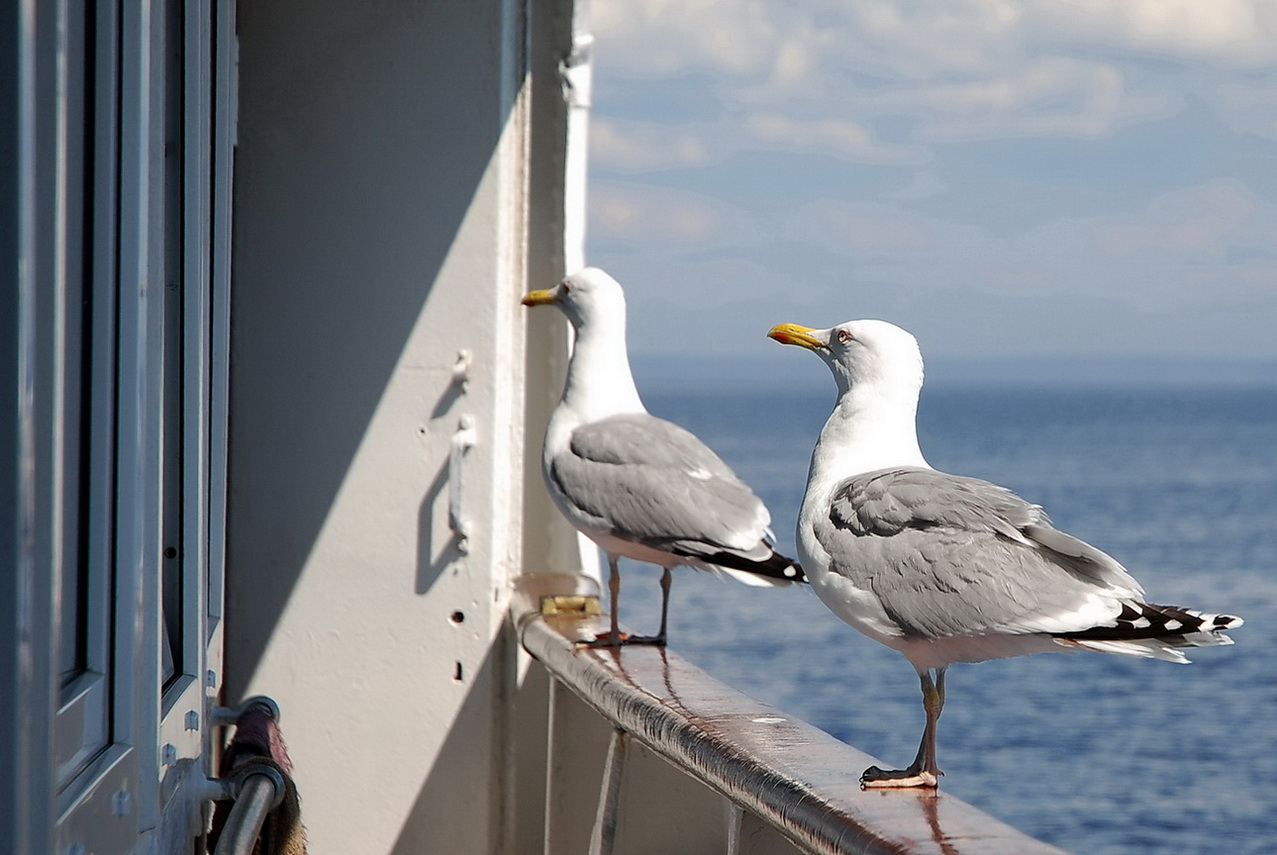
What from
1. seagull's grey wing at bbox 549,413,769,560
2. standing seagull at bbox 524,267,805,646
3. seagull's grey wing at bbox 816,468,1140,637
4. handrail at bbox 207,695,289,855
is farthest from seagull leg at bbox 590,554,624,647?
seagull's grey wing at bbox 816,468,1140,637

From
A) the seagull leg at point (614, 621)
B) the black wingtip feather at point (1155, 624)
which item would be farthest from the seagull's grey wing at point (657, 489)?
the black wingtip feather at point (1155, 624)

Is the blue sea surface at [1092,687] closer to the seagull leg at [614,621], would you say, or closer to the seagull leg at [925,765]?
the seagull leg at [925,765]

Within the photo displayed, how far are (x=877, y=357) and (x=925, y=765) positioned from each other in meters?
0.53

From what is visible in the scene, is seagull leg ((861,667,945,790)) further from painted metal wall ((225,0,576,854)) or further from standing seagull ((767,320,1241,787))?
painted metal wall ((225,0,576,854))

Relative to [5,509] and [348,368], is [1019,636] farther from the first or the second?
[348,368]

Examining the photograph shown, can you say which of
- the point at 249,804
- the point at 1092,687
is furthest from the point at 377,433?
the point at 1092,687

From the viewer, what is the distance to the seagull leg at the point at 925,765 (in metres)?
1.53

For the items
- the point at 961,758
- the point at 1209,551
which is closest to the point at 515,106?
the point at 961,758

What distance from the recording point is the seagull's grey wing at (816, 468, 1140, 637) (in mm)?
1536

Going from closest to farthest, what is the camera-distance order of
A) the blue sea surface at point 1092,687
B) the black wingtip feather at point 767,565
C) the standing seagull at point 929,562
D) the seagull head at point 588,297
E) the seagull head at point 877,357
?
the standing seagull at point 929,562
the seagull head at point 877,357
the black wingtip feather at point 767,565
the seagull head at point 588,297
the blue sea surface at point 1092,687

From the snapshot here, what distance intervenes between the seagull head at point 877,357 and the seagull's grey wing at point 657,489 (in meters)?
0.64

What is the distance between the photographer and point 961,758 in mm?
17531

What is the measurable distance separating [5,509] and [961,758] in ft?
58.0

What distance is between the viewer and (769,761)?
1.63 metres
